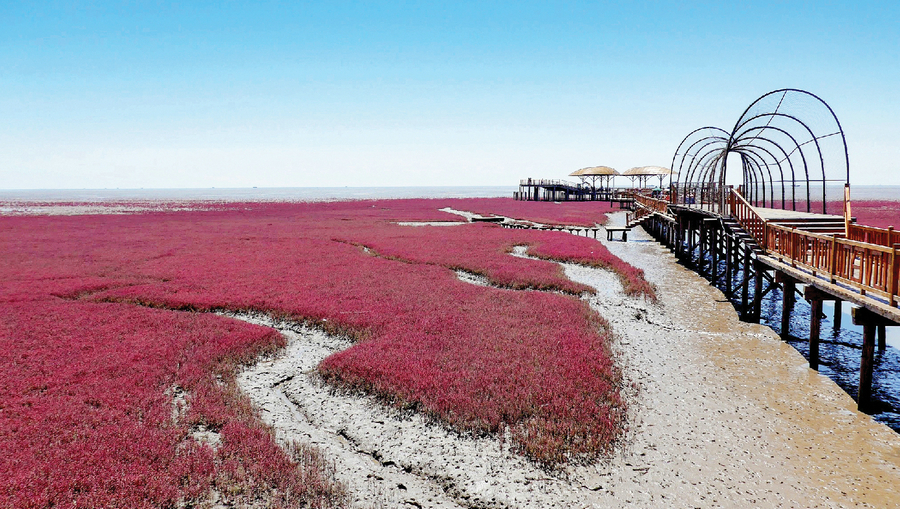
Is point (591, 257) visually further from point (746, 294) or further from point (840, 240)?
point (840, 240)

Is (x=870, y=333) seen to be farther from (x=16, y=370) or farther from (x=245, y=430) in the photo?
(x=16, y=370)

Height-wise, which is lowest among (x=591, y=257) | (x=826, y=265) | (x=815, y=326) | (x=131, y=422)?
(x=131, y=422)

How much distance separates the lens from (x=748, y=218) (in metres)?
19.3

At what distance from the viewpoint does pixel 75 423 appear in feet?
28.2

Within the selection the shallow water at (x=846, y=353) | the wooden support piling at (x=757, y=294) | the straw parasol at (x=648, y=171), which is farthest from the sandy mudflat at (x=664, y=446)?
the straw parasol at (x=648, y=171)

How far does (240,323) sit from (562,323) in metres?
9.28

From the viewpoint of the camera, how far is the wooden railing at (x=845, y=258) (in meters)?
9.94

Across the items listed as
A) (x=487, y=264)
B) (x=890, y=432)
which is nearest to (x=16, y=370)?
(x=890, y=432)

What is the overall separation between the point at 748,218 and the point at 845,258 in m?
7.51

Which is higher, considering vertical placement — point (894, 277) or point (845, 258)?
point (845, 258)

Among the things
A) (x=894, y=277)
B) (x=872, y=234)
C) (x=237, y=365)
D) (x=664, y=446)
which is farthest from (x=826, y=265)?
(x=237, y=365)

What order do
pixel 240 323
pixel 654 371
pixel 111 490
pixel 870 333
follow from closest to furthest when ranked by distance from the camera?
pixel 111 490, pixel 870 333, pixel 654 371, pixel 240 323

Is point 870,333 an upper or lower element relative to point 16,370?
upper

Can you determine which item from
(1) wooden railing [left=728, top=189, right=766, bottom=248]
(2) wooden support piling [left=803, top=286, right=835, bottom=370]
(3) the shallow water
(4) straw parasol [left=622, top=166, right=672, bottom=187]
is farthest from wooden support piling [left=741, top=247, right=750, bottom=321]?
(4) straw parasol [left=622, top=166, right=672, bottom=187]
